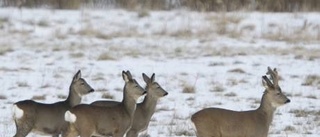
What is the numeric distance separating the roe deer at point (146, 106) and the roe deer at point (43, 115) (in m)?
0.33

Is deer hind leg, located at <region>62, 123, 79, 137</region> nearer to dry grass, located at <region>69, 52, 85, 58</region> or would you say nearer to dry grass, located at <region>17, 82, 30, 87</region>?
dry grass, located at <region>17, 82, 30, 87</region>

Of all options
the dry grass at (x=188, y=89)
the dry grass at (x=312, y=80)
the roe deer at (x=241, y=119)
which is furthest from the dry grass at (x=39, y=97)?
the roe deer at (x=241, y=119)

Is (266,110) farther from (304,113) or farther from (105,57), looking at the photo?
(105,57)

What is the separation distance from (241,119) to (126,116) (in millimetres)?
A: 1361

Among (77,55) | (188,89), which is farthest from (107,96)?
(77,55)

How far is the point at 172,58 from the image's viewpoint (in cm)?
2023

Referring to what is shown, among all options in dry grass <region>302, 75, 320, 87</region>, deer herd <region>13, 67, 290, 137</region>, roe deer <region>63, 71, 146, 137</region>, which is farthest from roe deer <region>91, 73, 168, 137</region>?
dry grass <region>302, 75, 320, 87</region>

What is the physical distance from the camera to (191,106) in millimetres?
13953

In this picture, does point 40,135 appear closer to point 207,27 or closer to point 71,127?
point 71,127

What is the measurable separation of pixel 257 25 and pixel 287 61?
536 centimetres

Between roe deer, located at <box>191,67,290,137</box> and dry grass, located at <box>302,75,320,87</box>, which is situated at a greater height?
roe deer, located at <box>191,67,290,137</box>

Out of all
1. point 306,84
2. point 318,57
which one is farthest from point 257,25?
point 306,84

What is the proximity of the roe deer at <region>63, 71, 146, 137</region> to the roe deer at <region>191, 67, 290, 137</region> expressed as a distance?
0.86 meters

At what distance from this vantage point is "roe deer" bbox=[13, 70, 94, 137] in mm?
10383
